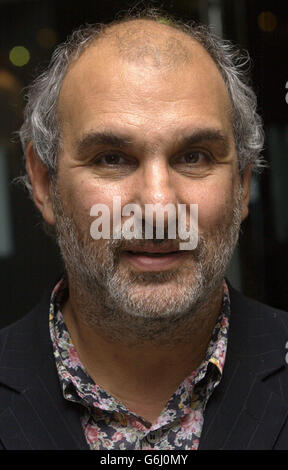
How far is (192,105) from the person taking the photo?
152cm

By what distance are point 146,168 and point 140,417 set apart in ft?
2.01

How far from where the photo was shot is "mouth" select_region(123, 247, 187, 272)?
147 centimetres

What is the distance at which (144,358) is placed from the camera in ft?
5.30

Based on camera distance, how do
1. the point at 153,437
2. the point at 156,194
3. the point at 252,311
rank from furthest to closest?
1. the point at 252,311
2. the point at 153,437
3. the point at 156,194

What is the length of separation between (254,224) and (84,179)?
916 millimetres

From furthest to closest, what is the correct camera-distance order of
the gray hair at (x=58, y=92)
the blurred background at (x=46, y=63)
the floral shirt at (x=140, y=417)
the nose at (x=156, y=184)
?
the blurred background at (x=46, y=63)
the gray hair at (x=58, y=92)
the floral shirt at (x=140, y=417)
the nose at (x=156, y=184)

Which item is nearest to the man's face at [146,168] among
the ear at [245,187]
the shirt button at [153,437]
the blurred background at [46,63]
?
the ear at [245,187]

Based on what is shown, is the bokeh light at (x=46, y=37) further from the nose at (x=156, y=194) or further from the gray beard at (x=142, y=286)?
the nose at (x=156, y=194)

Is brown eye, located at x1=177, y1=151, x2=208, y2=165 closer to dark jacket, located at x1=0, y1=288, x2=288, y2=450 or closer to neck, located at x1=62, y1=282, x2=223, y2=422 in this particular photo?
neck, located at x1=62, y1=282, x2=223, y2=422

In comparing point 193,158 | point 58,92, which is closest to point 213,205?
point 193,158

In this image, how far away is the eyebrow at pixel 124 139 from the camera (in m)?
1.49

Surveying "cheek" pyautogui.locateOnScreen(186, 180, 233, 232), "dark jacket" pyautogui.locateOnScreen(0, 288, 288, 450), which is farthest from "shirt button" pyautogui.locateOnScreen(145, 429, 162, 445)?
"cheek" pyautogui.locateOnScreen(186, 180, 233, 232)

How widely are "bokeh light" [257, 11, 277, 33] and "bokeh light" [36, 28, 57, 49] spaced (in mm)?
731

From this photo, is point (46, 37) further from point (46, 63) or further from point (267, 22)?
point (267, 22)
